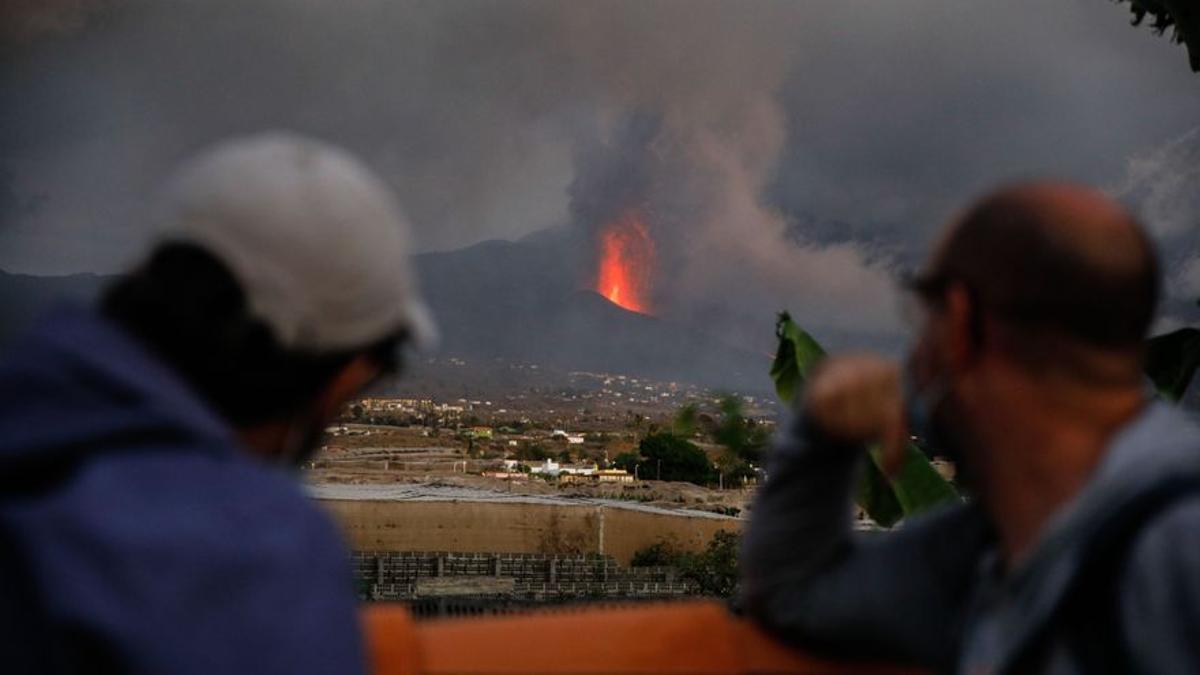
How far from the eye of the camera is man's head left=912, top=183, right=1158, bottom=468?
1283 millimetres

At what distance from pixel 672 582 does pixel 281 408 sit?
4709 cm

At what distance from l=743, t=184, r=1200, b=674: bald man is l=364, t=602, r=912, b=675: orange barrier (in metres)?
0.05

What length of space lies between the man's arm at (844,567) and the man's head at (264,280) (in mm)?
588

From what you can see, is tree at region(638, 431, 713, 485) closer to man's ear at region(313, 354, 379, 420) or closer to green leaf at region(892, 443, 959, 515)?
green leaf at region(892, 443, 959, 515)

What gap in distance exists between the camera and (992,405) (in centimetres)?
133

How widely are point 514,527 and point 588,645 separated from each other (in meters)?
66.5

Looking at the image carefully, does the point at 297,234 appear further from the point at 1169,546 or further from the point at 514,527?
the point at 514,527

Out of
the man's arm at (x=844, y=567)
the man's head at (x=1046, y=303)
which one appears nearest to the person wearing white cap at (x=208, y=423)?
the man's arm at (x=844, y=567)

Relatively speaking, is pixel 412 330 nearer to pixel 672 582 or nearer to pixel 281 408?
pixel 281 408

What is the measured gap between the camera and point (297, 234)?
1.29 meters

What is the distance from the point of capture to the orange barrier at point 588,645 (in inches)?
56.2

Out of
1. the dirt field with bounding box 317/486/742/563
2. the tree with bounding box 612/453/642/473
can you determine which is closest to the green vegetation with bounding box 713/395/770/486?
the dirt field with bounding box 317/486/742/563

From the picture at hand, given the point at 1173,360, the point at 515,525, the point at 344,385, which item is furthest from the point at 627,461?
the point at 344,385

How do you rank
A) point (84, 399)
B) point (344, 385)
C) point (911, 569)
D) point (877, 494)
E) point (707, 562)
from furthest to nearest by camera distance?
1. point (707, 562)
2. point (877, 494)
3. point (911, 569)
4. point (344, 385)
5. point (84, 399)
